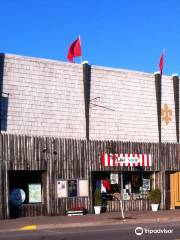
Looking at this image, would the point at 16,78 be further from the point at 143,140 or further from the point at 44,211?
the point at 143,140

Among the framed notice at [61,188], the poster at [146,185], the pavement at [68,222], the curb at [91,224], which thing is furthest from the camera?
the poster at [146,185]

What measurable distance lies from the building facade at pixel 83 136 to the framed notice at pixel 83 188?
2.1 inches

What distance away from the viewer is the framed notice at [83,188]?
30.3m

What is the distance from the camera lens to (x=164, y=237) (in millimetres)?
17094

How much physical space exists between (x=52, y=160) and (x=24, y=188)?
202cm

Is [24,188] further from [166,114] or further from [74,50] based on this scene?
[166,114]

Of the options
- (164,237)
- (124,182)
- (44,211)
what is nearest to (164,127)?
(124,182)

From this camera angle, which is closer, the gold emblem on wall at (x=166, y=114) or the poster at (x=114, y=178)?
the poster at (x=114, y=178)

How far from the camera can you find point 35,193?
2917 cm

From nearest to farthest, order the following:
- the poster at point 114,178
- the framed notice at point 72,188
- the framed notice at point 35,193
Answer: the framed notice at point 35,193 < the framed notice at point 72,188 < the poster at point 114,178

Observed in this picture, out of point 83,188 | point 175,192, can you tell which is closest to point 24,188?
point 83,188

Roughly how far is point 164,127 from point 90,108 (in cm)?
562

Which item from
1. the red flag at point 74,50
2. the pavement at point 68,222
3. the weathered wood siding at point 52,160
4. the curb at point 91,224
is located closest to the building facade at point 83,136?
the weathered wood siding at point 52,160

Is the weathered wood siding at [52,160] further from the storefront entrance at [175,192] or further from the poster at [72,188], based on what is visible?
the storefront entrance at [175,192]
